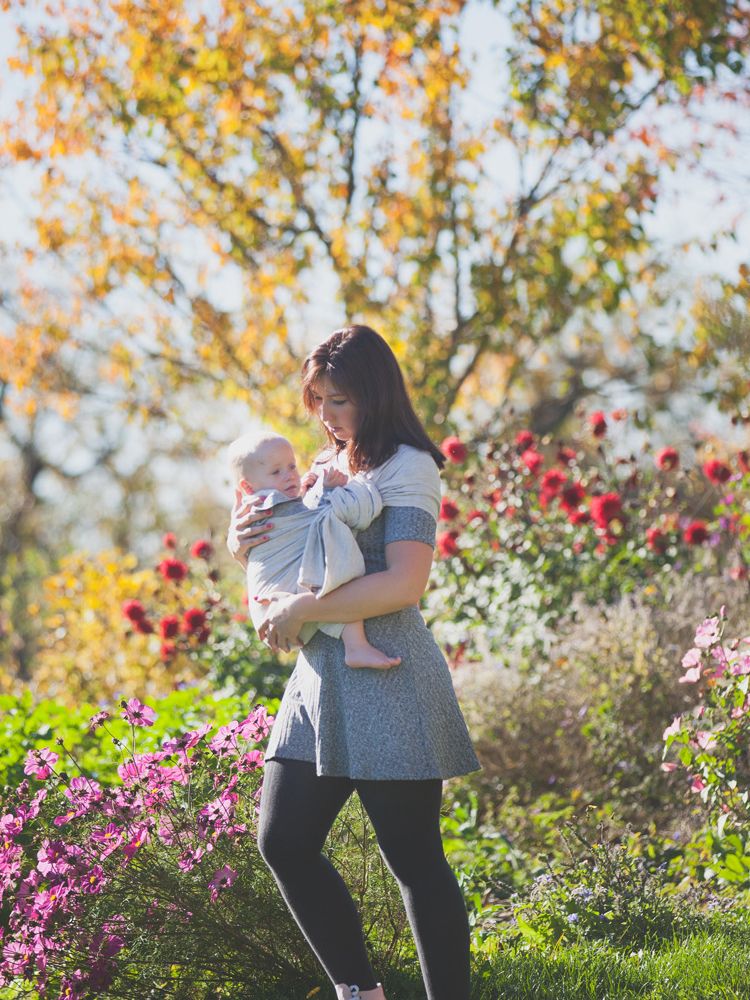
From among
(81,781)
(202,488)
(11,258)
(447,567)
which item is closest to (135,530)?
(202,488)

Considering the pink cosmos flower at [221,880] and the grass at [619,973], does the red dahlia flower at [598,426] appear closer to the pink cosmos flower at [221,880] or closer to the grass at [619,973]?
the grass at [619,973]

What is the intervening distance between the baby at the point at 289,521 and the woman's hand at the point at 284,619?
0.08 ft

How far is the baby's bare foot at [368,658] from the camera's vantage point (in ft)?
8.30

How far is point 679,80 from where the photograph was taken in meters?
6.61

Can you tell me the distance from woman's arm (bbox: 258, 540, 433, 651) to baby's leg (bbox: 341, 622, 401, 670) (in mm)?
24

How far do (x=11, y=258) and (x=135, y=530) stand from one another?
41.5 ft

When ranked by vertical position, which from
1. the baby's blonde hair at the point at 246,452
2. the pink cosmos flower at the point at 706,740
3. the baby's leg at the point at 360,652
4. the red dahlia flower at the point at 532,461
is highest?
the red dahlia flower at the point at 532,461

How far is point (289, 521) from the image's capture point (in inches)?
104

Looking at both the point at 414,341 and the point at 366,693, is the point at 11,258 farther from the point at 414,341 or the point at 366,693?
the point at 366,693

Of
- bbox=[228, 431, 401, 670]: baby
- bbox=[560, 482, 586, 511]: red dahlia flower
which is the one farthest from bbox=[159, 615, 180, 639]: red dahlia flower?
bbox=[228, 431, 401, 670]: baby

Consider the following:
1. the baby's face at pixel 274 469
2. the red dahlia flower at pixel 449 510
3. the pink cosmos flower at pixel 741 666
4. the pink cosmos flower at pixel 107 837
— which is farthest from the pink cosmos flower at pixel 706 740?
the red dahlia flower at pixel 449 510

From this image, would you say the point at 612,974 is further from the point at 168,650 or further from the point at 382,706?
the point at 168,650

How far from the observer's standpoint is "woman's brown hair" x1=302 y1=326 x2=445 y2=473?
270 centimetres

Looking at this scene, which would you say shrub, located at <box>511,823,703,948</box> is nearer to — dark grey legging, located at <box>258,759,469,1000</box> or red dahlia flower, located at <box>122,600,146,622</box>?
dark grey legging, located at <box>258,759,469,1000</box>
